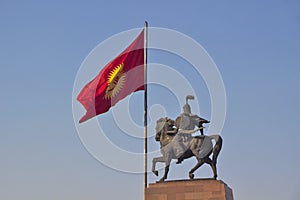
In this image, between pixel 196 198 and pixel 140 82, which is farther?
pixel 140 82

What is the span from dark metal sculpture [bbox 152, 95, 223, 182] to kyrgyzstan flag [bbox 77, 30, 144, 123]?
1.54m

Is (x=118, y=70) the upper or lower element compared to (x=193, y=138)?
upper

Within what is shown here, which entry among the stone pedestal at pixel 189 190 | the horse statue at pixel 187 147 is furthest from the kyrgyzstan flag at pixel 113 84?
the stone pedestal at pixel 189 190

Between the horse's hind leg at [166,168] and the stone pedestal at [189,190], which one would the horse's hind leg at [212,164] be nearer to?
the stone pedestal at [189,190]

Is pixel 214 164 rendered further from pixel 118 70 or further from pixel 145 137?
pixel 118 70

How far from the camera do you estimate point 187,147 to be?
19.8 meters

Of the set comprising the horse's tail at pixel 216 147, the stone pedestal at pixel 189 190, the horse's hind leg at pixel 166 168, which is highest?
the horse's tail at pixel 216 147

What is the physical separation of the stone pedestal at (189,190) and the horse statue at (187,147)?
14.4 inches

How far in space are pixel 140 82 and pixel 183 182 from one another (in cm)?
341

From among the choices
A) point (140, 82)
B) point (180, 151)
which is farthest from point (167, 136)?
point (140, 82)

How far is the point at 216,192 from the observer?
61.8ft

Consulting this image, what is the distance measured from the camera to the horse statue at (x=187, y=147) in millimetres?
19547

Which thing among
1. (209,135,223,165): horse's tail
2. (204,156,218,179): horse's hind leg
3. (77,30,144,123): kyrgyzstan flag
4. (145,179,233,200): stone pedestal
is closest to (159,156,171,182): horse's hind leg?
(145,179,233,200): stone pedestal

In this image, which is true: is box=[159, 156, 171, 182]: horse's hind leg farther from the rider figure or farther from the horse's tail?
the horse's tail
